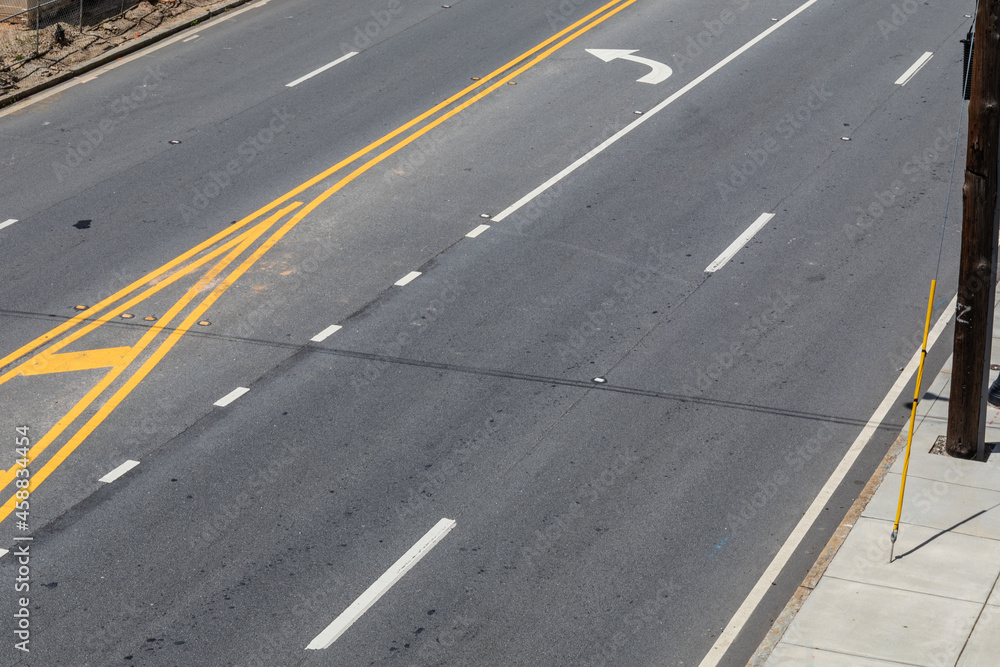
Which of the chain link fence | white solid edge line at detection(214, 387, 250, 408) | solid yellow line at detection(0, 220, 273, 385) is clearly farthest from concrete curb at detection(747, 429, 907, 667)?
the chain link fence

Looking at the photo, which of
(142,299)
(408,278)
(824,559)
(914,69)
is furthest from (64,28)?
(824,559)

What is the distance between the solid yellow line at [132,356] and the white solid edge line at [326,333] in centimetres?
178

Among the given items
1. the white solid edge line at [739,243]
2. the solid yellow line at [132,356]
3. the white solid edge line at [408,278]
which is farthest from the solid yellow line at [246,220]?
the white solid edge line at [739,243]

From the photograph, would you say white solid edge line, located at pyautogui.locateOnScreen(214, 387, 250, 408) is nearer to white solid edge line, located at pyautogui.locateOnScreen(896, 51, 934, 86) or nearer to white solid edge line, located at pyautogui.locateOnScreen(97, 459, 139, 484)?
white solid edge line, located at pyautogui.locateOnScreen(97, 459, 139, 484)

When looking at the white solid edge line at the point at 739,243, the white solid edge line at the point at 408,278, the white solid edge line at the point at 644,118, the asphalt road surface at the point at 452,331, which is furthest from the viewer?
the white solid edge line at the point at 644,118

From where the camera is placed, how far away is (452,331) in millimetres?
14125

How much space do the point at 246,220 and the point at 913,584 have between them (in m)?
10.0

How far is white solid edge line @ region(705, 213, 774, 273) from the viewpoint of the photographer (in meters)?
15.6

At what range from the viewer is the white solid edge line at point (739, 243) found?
1560 cm

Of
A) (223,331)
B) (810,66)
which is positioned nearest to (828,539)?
(223,331)

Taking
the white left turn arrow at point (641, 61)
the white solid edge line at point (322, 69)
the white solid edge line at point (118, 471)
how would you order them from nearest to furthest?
the white solid edge line at point (118, 471)
the white solid edge line at point (322, 69)
the white left turn arrow at point (641, 61)

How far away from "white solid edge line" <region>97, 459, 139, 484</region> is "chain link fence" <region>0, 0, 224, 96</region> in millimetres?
11487

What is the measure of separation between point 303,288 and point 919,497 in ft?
24.7

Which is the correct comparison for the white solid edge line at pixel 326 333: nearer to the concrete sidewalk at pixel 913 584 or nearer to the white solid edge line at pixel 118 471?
the white solid edge line at pixel 118 471
